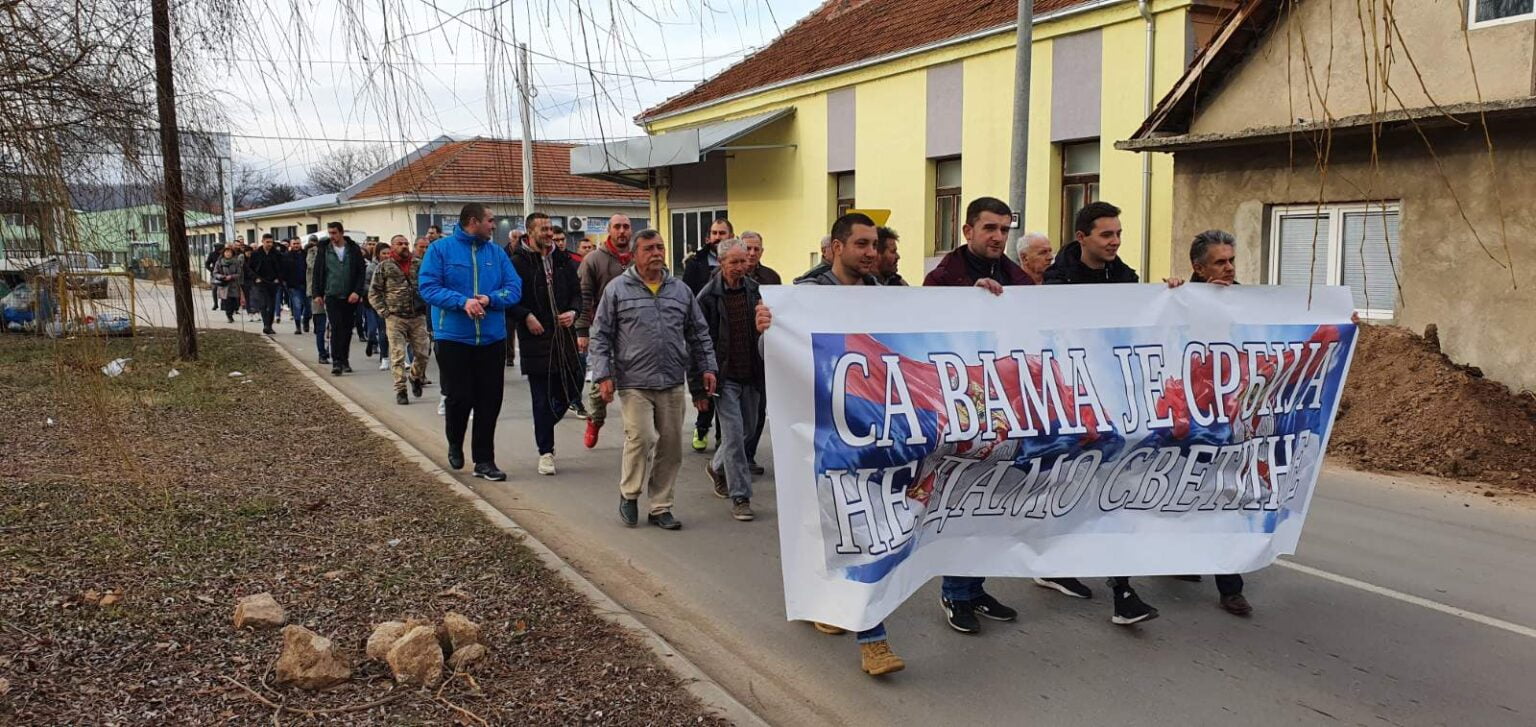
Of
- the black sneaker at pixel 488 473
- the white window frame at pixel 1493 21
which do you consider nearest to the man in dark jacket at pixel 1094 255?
the black sneaker at pixel 488 473

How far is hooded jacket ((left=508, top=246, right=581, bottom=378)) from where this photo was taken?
888 centimetres

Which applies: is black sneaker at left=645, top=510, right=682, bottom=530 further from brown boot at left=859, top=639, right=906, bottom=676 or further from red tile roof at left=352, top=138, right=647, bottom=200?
red tile roof at left=352, top=138, right=647, bottom=200

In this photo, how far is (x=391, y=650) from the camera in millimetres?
4188

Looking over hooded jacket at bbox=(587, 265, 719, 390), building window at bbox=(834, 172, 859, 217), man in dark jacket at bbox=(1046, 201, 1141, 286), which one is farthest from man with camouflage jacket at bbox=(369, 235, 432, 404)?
building window at bbox=(834, 172, 859, 217)

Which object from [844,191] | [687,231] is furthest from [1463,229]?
[687,231]

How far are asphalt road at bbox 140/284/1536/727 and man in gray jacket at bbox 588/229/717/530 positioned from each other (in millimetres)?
346

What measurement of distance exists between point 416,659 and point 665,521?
2.83m

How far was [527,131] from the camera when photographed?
9.16 ft

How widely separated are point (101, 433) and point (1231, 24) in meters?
12.2

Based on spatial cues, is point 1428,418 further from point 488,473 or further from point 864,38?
point 864,38

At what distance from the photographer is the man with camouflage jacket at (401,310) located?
1221cm

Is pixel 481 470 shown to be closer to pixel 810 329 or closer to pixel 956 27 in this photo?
pixel 810 329

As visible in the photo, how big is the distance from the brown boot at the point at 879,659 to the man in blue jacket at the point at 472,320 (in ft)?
14.1

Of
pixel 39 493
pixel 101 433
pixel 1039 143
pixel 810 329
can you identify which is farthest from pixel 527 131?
pixel 1039 143
